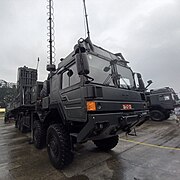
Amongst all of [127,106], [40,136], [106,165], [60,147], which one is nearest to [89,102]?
[127,106]

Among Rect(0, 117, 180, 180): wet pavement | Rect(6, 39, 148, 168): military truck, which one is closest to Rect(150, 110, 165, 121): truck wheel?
Rect(0, 117, 180, 180): wet pavement

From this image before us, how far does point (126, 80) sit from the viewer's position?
3500 mm

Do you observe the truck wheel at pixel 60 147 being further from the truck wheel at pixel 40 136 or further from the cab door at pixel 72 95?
the truck wheel at pixel 40 136

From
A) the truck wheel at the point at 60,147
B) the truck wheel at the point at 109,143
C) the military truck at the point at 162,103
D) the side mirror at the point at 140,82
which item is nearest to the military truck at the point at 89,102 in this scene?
the truck wheel at the point at 60,147

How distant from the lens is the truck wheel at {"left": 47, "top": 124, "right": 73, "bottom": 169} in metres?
2.97

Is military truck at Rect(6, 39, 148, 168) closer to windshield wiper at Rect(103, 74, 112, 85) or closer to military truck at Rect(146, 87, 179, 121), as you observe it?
windshield wiper at Rect(103, 74, 112, 85)

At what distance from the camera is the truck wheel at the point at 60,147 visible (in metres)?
2.97

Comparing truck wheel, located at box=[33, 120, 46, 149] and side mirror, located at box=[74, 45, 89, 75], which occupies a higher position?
side mirror, located at box=[74, 45, 89, 75]

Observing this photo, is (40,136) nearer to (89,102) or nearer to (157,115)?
(89,102)

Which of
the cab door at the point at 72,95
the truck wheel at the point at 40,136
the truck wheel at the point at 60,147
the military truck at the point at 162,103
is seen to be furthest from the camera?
the military truck at the point at 162,103

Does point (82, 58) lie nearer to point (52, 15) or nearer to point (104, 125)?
point (104, 125)

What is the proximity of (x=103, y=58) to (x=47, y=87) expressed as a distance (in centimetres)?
218

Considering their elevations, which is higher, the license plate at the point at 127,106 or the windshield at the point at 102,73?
the windshield at the point at 102,73

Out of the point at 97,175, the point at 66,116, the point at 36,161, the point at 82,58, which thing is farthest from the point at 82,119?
the point at 36,161
